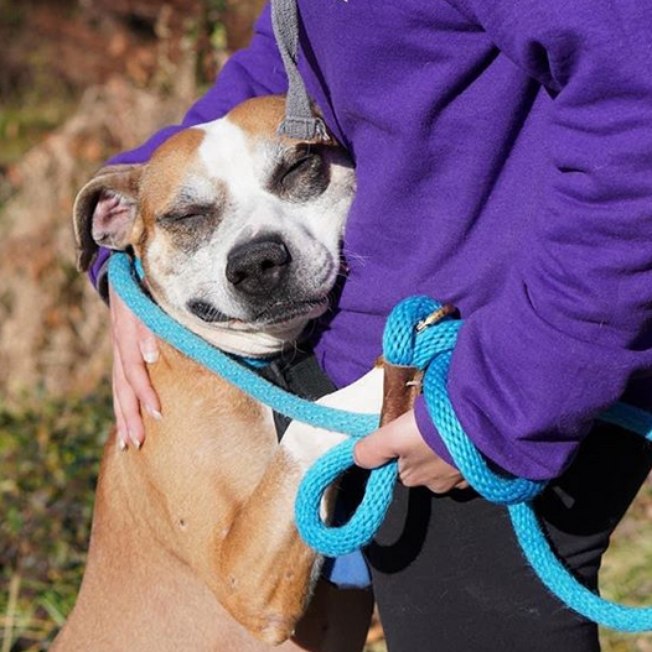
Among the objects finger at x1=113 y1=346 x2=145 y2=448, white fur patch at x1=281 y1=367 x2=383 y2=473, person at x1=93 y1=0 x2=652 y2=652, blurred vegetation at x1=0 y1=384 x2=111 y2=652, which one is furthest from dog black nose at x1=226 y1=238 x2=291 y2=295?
blurred vegetation at x1=0 y1=384 x2=111 y2=652

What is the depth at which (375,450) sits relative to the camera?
251cm

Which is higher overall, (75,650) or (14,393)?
(75,650)

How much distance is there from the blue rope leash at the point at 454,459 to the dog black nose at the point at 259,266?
28 centimetres

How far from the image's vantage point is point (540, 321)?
2.19 m

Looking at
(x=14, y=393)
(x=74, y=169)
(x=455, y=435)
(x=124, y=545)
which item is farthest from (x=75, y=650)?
(x=74, y=169)

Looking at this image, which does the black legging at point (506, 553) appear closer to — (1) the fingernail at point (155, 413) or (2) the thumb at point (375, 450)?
(2) the thumb at point (375, 450)

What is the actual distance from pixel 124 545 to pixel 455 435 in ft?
5.15

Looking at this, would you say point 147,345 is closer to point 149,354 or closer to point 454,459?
point 149,354

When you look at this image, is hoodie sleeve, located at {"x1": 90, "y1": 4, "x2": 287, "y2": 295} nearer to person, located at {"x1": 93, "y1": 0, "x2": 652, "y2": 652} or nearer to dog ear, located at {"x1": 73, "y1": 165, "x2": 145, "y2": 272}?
dog ear, located at {"x1": 73, "y1": 165, "x2": 145, "y2": 272}

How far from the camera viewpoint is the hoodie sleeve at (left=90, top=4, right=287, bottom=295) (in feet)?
11.5

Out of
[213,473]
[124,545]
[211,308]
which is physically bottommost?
[124,545]

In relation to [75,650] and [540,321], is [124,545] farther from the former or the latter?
[540,321]

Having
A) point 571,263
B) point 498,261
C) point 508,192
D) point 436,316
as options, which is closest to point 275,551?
point 436,316

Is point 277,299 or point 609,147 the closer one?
point 609,147
